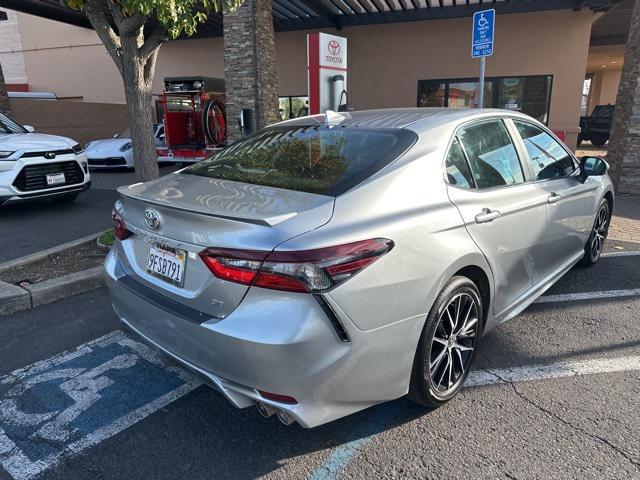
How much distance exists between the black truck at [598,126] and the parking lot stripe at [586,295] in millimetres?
18273

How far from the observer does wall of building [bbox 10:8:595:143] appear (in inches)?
540

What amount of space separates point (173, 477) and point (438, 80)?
15139 millimetres

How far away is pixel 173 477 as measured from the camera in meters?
2.22

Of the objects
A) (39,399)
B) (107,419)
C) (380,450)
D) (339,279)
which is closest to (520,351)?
(380,450)

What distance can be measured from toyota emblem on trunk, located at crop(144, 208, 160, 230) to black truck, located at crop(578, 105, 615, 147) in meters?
21.6

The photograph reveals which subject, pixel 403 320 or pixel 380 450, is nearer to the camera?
pixel 403 320

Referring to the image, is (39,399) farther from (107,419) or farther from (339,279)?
(339,279)

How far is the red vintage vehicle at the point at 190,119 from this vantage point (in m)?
13.2

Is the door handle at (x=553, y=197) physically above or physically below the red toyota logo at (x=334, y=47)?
below

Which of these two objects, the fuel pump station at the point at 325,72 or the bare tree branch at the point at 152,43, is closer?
the bare tree branch at the point at 152,43

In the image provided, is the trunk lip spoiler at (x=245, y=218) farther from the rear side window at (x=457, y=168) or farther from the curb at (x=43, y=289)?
the curb at (x=43, y=289)

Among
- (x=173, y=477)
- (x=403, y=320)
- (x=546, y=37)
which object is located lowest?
(x=173, y=477)

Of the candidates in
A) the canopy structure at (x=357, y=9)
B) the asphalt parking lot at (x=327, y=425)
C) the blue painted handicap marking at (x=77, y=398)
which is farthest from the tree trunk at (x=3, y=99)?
the blue painted handicap marking at (x=77, y=398)

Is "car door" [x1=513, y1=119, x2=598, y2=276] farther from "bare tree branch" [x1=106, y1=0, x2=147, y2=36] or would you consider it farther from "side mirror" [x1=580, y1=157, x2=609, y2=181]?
"bare tree branch" [x1=106, y1=0, x2=147, y2=36]
